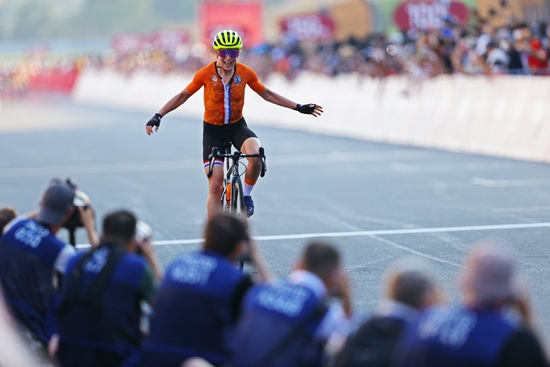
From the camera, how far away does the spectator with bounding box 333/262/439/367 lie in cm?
486

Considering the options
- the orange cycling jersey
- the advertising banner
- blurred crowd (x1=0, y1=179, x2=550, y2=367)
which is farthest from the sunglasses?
the advertising banner

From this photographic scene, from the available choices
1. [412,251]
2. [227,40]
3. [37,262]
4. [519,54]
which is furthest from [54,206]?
[519,54]

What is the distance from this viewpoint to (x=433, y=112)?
24.6m

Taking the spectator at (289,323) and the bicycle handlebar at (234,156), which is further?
the bicycle handlebar at (234,156)

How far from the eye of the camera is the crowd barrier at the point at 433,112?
21062 millimetres

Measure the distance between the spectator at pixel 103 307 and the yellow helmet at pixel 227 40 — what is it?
212 inches

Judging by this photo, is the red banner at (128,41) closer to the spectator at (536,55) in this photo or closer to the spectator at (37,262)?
the spectator at (536,55)

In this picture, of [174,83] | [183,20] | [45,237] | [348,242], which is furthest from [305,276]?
[183,20]

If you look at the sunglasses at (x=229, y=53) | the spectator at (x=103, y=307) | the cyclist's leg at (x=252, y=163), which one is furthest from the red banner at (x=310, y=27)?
the spectator at (x=103, y=307)

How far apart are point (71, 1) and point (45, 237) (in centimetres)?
15062

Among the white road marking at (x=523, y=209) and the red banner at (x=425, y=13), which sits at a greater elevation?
the red banner at (x=425, y=13)

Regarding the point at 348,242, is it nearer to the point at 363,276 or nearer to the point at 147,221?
the point at 363,276

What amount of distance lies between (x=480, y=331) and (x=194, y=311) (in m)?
1.51

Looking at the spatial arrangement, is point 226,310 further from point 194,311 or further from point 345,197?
point 345,197
